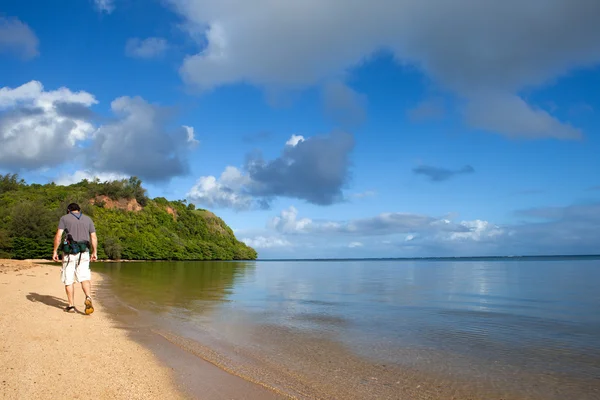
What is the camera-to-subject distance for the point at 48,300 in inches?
525

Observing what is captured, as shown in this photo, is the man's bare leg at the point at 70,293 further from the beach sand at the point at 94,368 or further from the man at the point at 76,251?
the beach sand at the point at 94,368

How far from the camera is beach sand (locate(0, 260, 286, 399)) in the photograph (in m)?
5.24

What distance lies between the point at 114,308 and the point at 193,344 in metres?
6.13

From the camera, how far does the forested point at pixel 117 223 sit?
6325 centimetres

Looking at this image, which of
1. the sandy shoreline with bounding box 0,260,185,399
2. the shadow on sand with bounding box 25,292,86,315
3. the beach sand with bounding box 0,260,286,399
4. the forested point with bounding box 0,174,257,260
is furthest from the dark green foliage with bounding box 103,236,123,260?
the beach sand with bounding box 0,260,286,399

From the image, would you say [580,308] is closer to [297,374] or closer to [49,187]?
[297,374]

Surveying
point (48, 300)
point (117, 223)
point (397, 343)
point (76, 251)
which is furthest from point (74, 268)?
point (117, 223)

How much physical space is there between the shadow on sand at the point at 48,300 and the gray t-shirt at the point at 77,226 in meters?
2.35

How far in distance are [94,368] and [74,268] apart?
19.6 feet

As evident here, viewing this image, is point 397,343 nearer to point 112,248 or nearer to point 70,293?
point 70,293

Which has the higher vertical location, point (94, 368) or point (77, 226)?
point (77, 226)

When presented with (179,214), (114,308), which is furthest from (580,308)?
(179,214)

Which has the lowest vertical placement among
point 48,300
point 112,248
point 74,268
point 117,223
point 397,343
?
point 112,248

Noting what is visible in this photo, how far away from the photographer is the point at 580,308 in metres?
16.6
